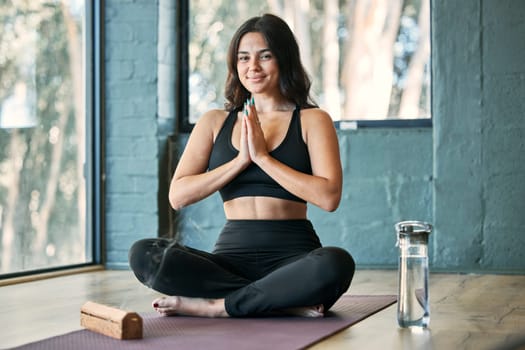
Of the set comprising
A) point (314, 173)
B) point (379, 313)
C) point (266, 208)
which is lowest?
point (379, 313)

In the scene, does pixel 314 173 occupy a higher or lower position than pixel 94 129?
lower

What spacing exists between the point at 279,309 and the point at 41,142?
194cm

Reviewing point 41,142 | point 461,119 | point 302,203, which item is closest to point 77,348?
point 302,203

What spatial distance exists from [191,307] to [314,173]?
0.53 meters

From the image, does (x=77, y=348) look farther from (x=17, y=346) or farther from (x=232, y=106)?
(x=232, y=106)

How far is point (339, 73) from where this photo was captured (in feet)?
14.0

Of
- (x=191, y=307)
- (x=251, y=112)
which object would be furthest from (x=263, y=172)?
(x=191, y=307)

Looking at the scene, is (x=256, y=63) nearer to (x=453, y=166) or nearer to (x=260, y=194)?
(x=260, y=194)

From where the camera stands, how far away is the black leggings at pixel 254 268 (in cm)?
223

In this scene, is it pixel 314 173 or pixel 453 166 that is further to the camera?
pixel 453 166

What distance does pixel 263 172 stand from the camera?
245 centimetres

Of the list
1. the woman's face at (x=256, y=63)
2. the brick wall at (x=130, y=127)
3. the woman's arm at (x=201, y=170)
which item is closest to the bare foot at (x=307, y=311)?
the woman's arm at (x=201, y=170)

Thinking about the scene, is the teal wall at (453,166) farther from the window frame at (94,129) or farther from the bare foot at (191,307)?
the bare foot at (191,307)

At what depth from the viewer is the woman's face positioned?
249cm
